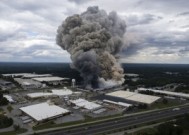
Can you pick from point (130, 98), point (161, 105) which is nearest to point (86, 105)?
point (130, 98)

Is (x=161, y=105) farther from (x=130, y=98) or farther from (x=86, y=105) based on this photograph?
(x=86, y=105)

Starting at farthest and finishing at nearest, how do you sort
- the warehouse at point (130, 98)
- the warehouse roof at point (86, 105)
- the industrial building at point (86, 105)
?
the warehouse at point (130, 98), the warehouse roof at point (86, 105), the industrial building at point (86, 105)

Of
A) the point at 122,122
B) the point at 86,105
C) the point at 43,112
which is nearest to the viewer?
the point at 122,122

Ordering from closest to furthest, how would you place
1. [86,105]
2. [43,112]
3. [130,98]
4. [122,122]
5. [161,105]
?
1. [122,122]
2. [43,112]
3. [86,105]
4. [161,105]
5. [130,98]

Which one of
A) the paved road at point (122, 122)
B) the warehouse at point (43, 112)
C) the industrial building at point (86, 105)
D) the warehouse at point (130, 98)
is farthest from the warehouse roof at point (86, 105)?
the warehouse at point (130, 98)

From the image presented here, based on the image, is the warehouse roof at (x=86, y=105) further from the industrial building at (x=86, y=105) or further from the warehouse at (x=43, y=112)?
the warehouse at (x=43, y=112)

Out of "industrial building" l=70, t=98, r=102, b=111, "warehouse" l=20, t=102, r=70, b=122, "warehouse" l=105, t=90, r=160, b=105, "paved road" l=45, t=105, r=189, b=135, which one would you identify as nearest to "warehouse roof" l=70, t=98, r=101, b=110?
"industrial building" l=70, t=98, r=102, b=111
